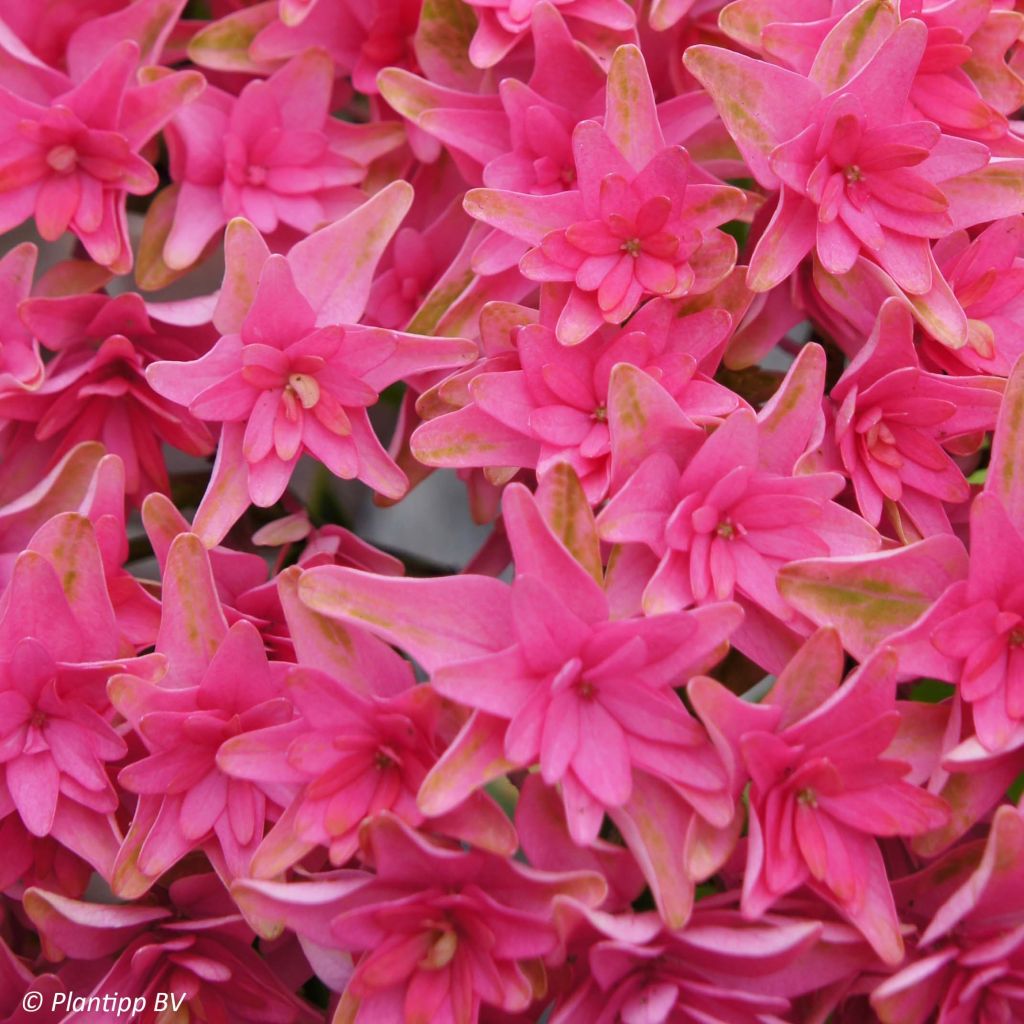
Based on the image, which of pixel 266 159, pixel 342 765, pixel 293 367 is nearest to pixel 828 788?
pixel 342 765

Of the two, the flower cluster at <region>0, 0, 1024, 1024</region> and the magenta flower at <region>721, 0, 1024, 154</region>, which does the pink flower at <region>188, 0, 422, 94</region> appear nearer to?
the flower cluster at <region>0, 0, 1024, 1024</region>

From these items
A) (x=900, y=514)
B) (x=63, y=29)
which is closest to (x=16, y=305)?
(x=63, y=29)

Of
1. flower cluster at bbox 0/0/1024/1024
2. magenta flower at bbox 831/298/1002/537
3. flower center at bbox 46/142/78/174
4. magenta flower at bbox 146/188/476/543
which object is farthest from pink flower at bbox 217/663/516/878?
flower center at bbox 46/142/78/174

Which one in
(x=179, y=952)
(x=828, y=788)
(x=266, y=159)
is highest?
Answer: (x=266, y=159)

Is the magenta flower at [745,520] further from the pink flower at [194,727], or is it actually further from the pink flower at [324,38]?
the pink flower at [324,38]

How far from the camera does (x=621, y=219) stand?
1.68 feet

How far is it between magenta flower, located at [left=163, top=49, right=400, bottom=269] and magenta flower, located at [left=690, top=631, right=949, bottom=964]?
0.35 meters

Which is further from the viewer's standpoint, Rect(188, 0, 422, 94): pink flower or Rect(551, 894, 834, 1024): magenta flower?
Rect(188, 0, 422, 94): pink flower

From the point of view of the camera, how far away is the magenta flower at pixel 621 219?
510 millimetres

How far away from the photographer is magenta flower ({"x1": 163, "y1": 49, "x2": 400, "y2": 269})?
621mm

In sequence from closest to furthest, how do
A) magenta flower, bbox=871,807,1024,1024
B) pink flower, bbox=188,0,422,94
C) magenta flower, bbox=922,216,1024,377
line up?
magenta flower, bbox=871,807,1024,1024, magenta flower, bbox=922,216,1024,377, pink flower, bbox=188,0,422,94

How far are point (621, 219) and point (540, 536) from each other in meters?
0.16

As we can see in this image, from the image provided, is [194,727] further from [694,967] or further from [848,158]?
[848,158]

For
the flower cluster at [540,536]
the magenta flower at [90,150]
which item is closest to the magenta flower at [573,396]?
the flower cluster at [540,536]
